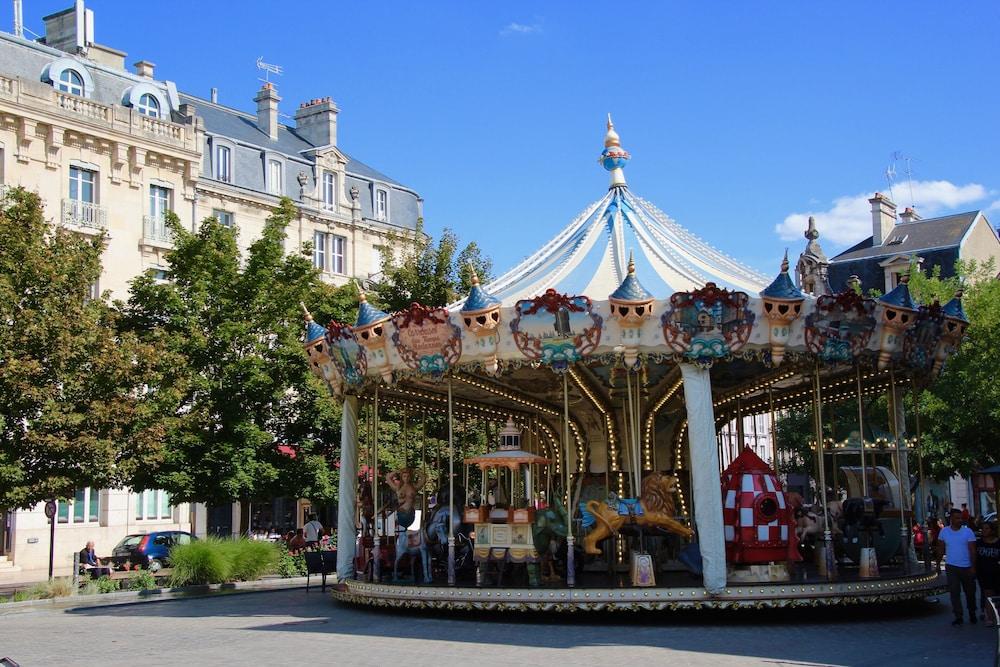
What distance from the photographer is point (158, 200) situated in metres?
38.4

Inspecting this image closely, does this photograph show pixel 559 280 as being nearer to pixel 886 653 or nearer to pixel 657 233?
pixel 657 233

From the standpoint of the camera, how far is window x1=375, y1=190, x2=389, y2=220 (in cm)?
4797

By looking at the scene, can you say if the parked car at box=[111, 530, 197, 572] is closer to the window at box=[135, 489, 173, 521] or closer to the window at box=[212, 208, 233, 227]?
the window at box=[135, 489, 173, 521]

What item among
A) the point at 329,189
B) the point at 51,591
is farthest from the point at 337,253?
the point at 51,591

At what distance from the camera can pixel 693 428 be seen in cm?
1625

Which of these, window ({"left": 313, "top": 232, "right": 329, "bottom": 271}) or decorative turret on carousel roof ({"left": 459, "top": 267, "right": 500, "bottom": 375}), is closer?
decorative turret on carousel roof ({"left": 459, "top": 267, "right": 500, "bottom": 375})

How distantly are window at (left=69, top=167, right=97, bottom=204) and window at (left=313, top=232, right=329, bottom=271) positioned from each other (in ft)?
30.3

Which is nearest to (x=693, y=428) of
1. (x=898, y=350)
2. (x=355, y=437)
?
(x=898, y=350)

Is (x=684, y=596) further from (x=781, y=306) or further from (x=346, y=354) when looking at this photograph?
(x=346, y=354)

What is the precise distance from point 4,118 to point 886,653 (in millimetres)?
30114

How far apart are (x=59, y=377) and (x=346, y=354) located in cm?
631

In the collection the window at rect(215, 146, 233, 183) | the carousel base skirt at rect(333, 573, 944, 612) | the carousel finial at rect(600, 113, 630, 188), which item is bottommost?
the carousel base skirt at rect(333, 573, 944, 612)

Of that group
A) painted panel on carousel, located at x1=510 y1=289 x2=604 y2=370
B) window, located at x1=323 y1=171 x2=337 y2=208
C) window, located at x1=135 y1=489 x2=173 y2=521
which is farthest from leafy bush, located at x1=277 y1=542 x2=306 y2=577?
window, located at x1=323 y1=171 x2=337 y2=208

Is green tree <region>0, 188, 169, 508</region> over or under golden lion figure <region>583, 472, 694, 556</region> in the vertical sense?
over
